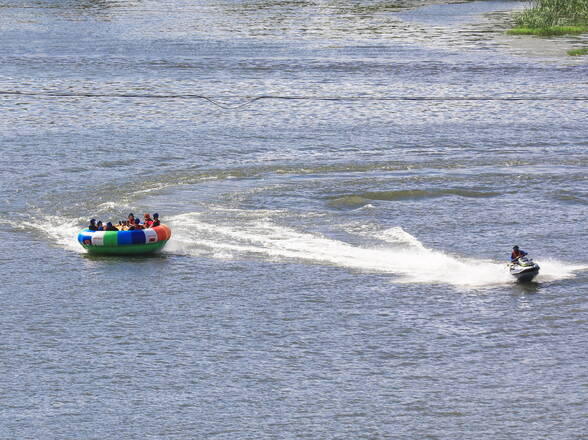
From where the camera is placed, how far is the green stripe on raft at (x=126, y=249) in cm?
5072

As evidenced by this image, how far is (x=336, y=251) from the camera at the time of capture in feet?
167

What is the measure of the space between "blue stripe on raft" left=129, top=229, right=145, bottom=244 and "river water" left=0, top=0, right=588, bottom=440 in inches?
41.0

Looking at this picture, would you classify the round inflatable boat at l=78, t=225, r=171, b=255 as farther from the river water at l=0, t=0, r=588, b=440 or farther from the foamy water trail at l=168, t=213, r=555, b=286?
the foamy water trail at l=168, t=213, r=555, b=286

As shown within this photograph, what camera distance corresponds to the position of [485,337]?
4131cm

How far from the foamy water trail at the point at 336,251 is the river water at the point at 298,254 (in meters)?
0.14

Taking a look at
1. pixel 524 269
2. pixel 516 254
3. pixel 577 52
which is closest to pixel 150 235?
pixel 516 254

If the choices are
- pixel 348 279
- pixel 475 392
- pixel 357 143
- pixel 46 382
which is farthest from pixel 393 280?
pixel 357 143

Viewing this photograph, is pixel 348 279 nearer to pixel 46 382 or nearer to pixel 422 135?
pixel 46 382

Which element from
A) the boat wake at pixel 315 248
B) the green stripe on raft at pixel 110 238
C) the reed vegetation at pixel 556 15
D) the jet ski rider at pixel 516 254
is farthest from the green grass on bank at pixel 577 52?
the green stripe on raft at pixel 110 238

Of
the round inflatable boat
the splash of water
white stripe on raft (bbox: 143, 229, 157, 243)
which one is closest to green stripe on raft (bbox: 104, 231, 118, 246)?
the round inflatable boat

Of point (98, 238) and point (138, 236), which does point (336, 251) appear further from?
point (98, 238)

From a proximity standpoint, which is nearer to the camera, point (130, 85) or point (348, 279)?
point (348, 279)

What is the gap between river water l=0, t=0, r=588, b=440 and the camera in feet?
120

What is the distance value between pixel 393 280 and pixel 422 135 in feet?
94.6
